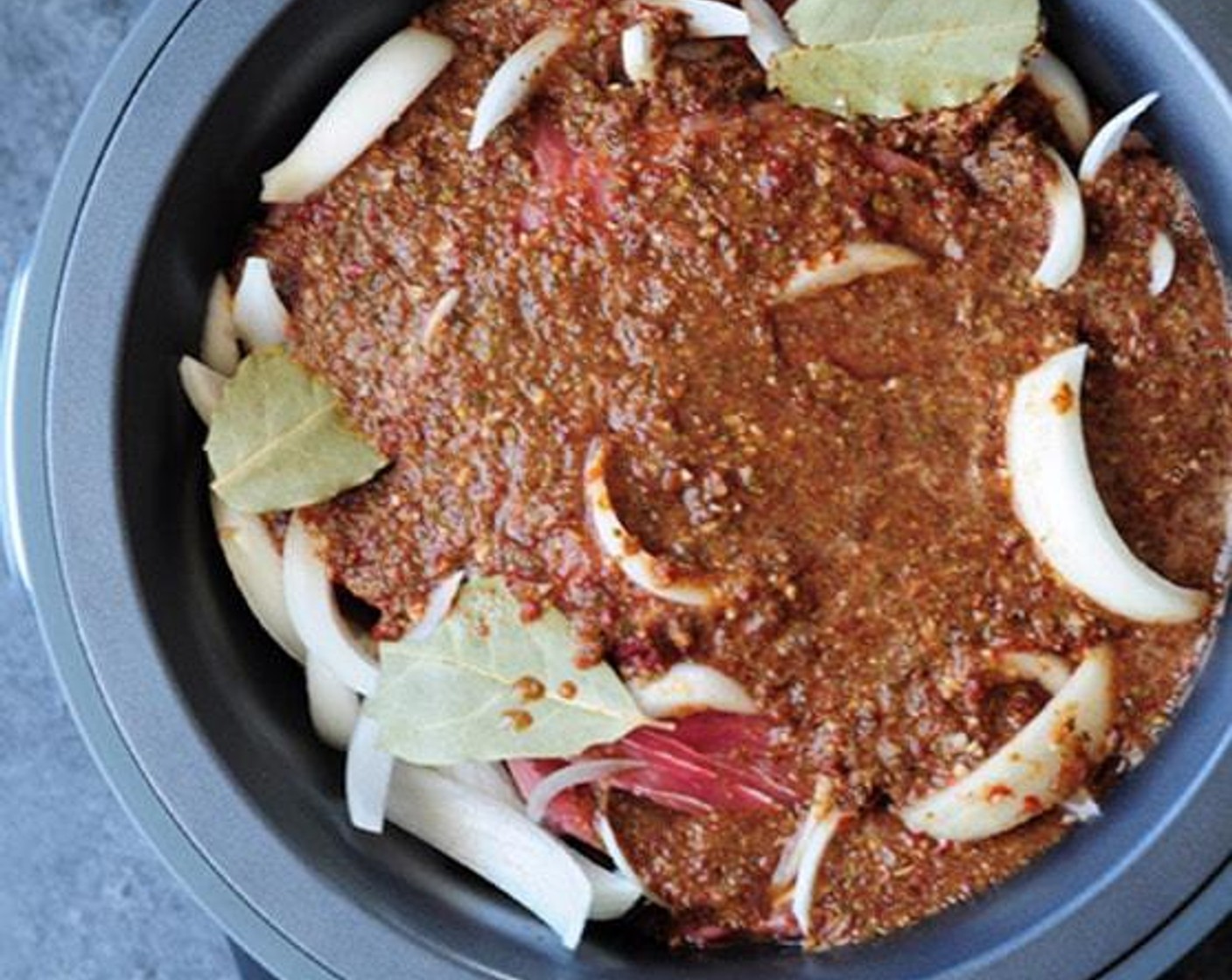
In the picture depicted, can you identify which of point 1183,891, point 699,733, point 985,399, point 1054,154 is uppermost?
point 1054,154

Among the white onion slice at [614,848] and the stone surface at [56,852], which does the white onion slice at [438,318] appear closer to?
the white onion slice at [614,848]

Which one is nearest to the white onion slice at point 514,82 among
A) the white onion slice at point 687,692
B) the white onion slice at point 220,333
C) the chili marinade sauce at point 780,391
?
the chili marinade sauce at point 780,391

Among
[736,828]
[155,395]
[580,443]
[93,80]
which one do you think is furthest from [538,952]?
[93,80]

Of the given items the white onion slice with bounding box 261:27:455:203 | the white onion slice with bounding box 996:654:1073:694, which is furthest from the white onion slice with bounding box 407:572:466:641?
the white onion slice with bounding box 996:654:1073:694

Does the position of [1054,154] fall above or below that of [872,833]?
above

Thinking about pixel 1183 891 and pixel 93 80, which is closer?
pixel 1183 891

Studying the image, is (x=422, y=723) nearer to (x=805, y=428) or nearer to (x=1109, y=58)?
(x=805, y=428)
